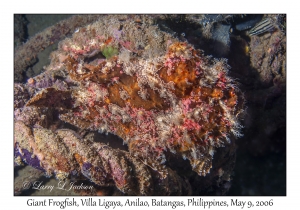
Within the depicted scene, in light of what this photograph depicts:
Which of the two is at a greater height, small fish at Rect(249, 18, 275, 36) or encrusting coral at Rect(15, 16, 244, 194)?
small fish at Rect(249, 18, 275, 36)

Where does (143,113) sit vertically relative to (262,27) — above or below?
below

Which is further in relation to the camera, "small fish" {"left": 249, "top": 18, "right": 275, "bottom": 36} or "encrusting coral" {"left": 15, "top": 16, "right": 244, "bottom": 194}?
"small fish" {"left": 249, "top": 18, "right": 275, "bottom": 36}

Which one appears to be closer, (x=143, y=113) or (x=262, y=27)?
(x=143, y=113)

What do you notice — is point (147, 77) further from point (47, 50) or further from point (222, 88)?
point (47, 50)

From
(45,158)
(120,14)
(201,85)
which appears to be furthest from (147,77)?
(120,14)
